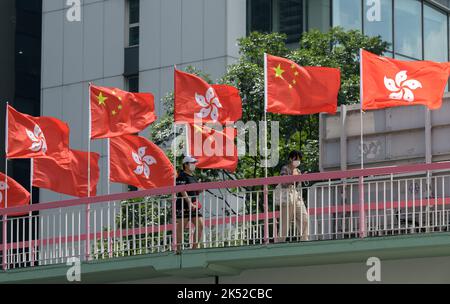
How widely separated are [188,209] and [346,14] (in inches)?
1002

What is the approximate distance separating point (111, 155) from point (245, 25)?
837 inches

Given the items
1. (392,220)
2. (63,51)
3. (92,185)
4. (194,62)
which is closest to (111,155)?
(92,185)

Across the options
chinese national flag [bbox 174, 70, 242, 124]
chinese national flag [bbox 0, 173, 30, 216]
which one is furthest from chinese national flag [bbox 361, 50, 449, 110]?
chinese national flag [bbox 0, 173, 30, 216]

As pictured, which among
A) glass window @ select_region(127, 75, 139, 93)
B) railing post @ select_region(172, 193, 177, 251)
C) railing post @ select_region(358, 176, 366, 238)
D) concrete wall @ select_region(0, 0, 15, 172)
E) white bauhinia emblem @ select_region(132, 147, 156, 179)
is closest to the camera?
railing post @ select_region(358, 176, 366, 238)

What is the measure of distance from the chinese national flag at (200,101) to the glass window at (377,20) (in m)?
21.5

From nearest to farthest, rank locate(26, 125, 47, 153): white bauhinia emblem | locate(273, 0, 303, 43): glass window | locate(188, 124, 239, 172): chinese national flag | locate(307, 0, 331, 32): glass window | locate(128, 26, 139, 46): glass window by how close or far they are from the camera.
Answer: locate(188, 124, 239, 172): chinese national flag, locate(26, 125, 47, 153): white bauhinia emblem, locate(307, 0, 331, 32): glass window, locate(273, 0, 303, 43): glass window, locate(128, 26, 139, 46): glass window

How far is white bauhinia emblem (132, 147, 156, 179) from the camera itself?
27.6 meters

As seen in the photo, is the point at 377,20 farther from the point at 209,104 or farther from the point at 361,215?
the point at 361,215

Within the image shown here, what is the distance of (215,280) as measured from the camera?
23562 mm

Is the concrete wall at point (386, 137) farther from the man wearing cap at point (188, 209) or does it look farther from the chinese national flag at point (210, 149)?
the man wearing cap at point (188, 209)

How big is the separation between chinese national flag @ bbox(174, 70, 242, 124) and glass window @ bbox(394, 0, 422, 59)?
22.6 m

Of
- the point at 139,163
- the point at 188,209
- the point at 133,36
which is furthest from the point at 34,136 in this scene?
the point at 133,36

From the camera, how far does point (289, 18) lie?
1882 inches

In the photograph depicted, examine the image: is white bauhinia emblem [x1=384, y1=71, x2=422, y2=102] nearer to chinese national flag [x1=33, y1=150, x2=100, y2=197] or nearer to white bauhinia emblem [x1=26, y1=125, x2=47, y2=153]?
chinese national flag [x1=33, y1=150, x2=100, y2=197]
